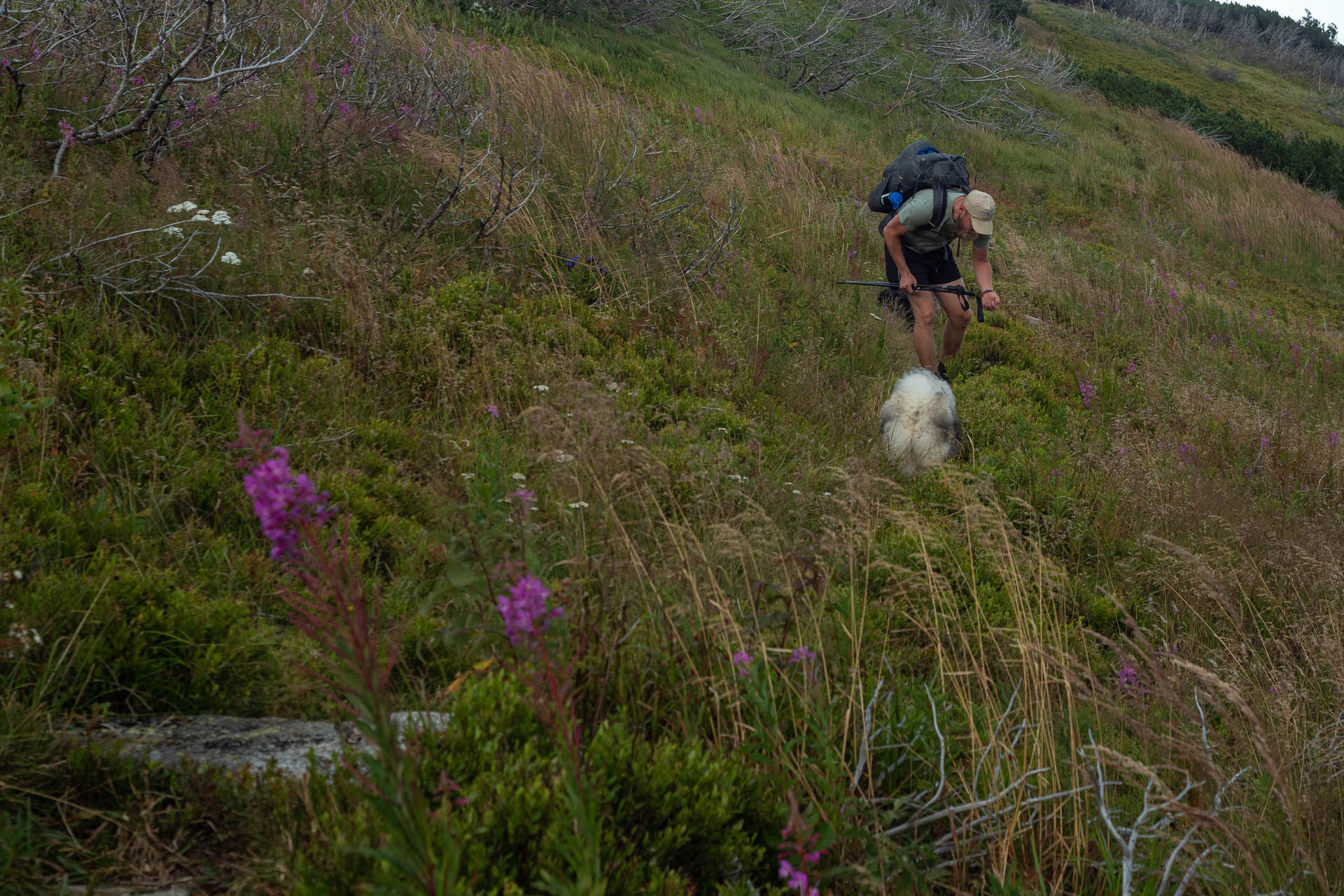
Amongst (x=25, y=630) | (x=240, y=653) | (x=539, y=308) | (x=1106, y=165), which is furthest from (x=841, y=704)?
(x=1106, y=165)

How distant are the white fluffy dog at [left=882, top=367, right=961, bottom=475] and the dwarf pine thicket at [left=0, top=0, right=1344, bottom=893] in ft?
0.56

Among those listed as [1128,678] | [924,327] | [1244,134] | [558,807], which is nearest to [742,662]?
[558,807]

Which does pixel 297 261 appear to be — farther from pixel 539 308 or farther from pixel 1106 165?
pixel 1106 165

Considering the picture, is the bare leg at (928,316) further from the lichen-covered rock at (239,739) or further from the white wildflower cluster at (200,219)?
the lichen-covered rock at (239,739)

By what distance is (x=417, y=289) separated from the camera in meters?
4.88

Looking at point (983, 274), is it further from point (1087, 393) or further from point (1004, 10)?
point (1004, 10)

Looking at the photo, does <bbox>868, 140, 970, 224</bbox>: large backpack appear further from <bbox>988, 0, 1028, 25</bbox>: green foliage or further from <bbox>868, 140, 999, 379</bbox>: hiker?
<bbox>988, 0, 1028, 25</bbox>: green foliage

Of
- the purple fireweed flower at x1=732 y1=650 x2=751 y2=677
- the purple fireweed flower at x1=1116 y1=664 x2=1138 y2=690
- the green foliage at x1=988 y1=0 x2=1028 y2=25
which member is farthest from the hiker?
the green foliage at x1=988 y1=0 x2=1028 y2=25

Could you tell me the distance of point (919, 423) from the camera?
17.3 feet

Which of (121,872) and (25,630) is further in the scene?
(25,630)

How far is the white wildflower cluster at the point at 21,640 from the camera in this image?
206 centimetres

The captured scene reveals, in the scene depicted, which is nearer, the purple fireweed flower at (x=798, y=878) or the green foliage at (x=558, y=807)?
the purple fireweed flower at (x=798, y=878)

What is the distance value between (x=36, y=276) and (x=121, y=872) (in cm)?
298

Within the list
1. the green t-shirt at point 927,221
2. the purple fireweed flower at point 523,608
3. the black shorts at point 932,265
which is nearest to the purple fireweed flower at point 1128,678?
the purple fireweed flower at point 523,608
